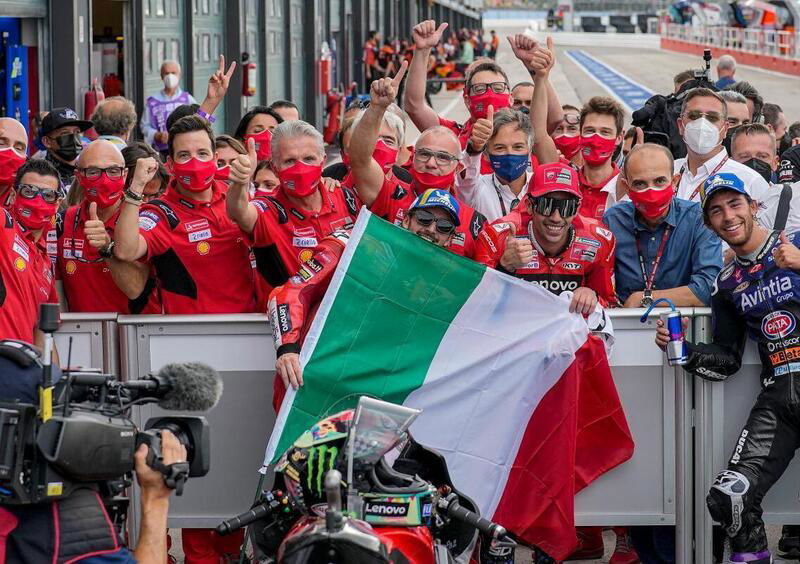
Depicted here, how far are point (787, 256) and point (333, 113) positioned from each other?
22673mm

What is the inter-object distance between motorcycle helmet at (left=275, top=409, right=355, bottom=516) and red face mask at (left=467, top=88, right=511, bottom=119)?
4.79m

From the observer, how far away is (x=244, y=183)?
21.1 ft

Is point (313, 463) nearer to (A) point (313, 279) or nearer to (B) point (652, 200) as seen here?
(A) point (313, 279)

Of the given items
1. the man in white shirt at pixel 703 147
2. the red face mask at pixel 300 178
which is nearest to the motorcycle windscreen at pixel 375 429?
the red face mask at pixel 300 178

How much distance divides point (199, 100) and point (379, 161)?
41.0 ft

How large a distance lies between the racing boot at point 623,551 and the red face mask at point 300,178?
2354 millimetres

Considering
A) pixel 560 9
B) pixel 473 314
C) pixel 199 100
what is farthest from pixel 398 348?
pixel 560 9

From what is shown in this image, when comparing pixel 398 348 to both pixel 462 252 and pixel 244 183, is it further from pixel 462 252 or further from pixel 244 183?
pixel 244 183

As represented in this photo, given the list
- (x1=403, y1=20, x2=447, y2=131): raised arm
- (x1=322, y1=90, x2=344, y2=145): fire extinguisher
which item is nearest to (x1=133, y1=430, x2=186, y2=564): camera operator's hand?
(x1=403, y1=20, x2=447, y2=131): raised arm

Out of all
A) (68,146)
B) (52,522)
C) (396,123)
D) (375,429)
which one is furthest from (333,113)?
(52,522)

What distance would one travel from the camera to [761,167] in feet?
28.8

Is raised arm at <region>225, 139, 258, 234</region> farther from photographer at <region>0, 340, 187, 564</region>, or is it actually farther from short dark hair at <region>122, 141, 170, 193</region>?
photographer at <region>0, 340, 187, 564</region>

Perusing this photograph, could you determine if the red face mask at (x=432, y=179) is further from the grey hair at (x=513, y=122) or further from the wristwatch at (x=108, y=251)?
the wristwatch at (x=108, y=251)

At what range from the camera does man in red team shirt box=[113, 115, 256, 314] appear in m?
6.70
